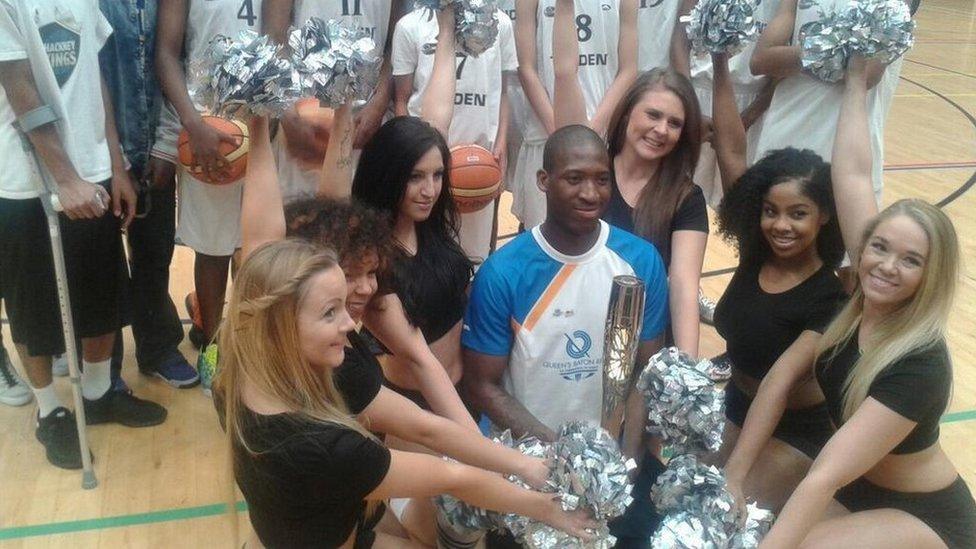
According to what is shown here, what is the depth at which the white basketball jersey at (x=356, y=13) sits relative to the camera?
128 inches

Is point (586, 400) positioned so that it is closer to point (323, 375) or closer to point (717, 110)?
point (323, 375)

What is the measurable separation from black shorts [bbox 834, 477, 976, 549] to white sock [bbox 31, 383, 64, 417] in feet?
9.36

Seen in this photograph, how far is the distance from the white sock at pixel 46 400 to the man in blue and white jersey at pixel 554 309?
170cm

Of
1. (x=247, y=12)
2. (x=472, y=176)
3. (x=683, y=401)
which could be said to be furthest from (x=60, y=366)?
(x=683, y=401)

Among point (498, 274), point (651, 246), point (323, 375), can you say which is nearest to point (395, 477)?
point (323, 375)

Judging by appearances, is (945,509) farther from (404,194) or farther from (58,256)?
(58,256)

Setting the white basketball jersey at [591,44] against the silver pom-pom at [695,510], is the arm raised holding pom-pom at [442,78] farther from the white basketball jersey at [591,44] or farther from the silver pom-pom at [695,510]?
the silver pom-pom at [695,510]

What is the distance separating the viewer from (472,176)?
10.9 ft

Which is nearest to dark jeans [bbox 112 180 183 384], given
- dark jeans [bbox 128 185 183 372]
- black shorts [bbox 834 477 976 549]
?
dark jeans [bbox 128 185 183 372]

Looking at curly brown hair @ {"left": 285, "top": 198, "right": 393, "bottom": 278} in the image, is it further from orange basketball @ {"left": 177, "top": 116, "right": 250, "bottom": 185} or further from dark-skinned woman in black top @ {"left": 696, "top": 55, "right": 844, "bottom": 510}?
dark-skinned woman in black top @ {"left": 696, "top": 55, "right": 844, "bottom": 510}

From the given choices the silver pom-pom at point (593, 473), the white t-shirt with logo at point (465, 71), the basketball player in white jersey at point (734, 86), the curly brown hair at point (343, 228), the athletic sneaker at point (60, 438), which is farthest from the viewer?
the basketball player in white jersey at point (734, 86)

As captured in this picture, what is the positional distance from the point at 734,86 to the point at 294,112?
1.99 metres

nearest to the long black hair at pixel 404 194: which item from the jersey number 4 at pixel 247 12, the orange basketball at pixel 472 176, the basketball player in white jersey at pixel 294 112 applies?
the basketball player in white jersey at pixel 294 112

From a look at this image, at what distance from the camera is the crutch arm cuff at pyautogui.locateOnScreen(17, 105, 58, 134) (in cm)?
264
